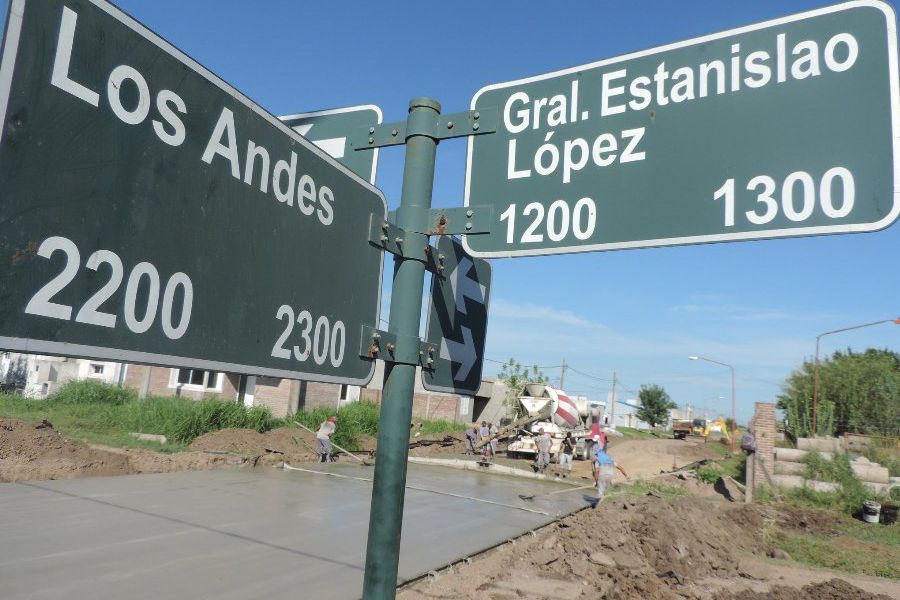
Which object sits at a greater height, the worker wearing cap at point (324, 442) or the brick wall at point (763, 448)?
the brick wall at point (763, 448)

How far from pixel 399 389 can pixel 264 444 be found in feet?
62.2

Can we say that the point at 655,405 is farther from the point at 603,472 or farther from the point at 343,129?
the point at 343,129

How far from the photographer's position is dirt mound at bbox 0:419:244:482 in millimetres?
12781

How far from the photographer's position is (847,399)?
1268 inches

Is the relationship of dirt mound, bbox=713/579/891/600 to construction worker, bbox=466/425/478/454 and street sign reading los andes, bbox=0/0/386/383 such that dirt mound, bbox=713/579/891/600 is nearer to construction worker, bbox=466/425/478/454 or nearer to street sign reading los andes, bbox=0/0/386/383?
street sign reading los andes, bbox=0/0/386/383

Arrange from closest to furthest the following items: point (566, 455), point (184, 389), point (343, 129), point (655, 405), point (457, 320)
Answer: point (457, 320), point (343, 129), point (566, 455), point (184, 389), point (655, 405)

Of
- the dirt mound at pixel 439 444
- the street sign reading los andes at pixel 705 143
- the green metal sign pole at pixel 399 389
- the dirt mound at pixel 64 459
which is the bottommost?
the dirt mound at pixel 439 444

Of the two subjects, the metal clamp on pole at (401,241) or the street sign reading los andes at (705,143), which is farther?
the metal clamp on pole at (401,241)

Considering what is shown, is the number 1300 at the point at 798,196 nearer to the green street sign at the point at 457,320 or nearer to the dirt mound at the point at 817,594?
the green street sign at the point at 457,320

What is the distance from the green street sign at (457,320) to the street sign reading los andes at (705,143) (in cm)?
28

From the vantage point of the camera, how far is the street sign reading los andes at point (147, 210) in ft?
3.46

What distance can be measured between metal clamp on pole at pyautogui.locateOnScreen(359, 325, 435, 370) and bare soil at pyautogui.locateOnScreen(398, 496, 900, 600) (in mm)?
5877

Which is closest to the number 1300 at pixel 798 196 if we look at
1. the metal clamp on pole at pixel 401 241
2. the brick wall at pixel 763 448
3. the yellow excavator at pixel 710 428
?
the metal clamp on pole at pixel 401 241

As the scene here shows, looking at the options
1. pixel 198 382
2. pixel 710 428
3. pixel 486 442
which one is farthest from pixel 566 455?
pixel 710 428
